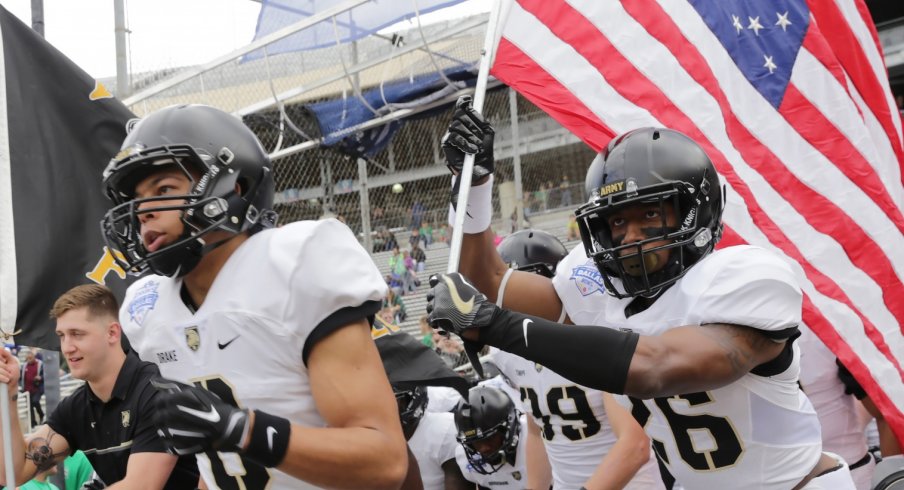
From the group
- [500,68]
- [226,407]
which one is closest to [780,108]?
[500,68]

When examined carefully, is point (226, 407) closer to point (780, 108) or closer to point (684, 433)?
point (684, 433)

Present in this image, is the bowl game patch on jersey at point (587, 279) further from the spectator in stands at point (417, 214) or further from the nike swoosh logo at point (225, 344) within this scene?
the spectator in stands at point (417, 214)

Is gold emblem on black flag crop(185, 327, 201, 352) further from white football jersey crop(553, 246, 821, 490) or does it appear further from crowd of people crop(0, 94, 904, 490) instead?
white football jersey crop(553, 246, 821, 490)

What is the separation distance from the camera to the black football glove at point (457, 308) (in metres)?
2.20

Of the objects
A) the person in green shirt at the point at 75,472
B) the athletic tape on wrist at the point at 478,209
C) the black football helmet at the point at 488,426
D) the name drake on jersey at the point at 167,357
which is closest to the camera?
the name drake on jersey at the point at 167,357

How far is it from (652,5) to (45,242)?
112 inches

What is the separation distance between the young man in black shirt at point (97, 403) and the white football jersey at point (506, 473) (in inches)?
78.8

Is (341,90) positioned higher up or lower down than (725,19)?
higher up

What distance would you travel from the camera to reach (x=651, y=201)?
8.33 feet

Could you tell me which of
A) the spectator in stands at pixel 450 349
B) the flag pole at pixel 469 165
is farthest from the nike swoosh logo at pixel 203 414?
the spectator in stands at pixel 450 349

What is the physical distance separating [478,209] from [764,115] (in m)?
1.59

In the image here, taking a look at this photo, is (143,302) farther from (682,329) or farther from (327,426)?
(682,329)

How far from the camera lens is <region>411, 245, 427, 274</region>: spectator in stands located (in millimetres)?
14391

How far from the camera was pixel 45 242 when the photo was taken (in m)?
4.00
